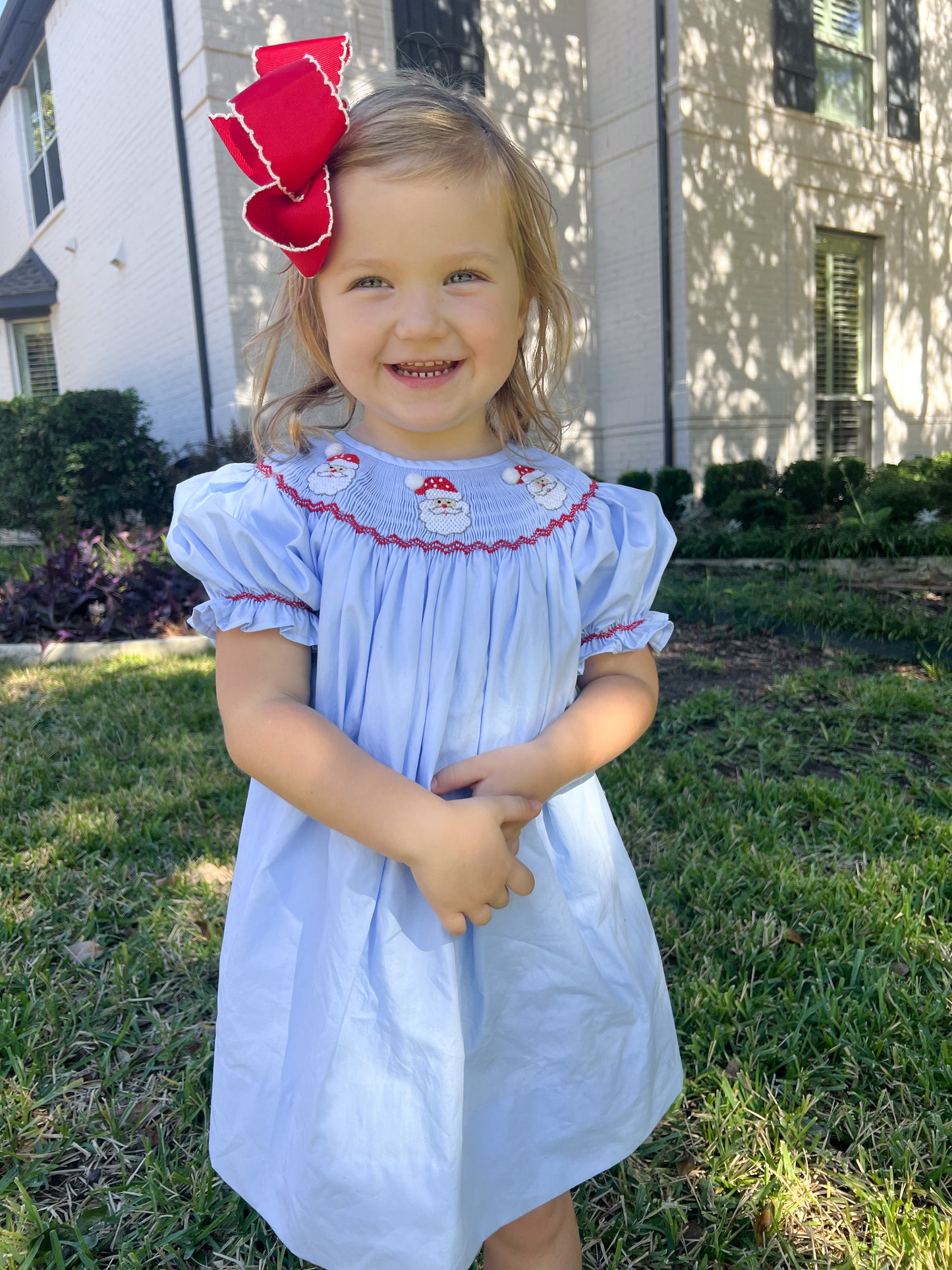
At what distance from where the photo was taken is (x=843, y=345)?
36.3 ft

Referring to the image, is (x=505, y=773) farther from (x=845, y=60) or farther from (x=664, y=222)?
(x=845, y=60)

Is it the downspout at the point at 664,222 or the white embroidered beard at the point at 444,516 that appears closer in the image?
the white embroidered beard at the point at 444,516

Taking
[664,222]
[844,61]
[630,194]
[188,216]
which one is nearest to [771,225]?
[664,222]

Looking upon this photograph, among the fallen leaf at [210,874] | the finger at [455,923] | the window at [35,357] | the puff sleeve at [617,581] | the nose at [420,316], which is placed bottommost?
the fallen leaf at [210,874]

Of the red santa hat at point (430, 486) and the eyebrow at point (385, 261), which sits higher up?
the eyebrow at point (385, 261)

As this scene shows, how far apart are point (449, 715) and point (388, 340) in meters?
0.49

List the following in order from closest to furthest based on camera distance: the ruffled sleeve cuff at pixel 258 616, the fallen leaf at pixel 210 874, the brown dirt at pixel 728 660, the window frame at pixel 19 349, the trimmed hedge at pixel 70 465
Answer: the ruffled sleeve cuff at pixel 258 616
the fallen leaf at pixel 210 874
the brown dirt at pixel 728 660
the trimmed hedge at pixel 70 465
the window frame at pixel 19 349

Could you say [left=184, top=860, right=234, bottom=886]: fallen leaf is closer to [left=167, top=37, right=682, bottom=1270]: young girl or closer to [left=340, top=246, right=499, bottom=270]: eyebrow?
[left=167, top=37, right=682, bottom=1270]: young girl

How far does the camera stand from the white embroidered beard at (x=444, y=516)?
121cm

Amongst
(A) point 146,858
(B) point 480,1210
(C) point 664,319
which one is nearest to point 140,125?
(C) point 664,319

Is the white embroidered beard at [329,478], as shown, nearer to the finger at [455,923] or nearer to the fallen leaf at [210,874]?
the finger at [455,923]

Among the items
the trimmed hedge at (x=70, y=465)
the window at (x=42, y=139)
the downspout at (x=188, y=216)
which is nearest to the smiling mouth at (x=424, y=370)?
the trimmed hedge at (x=70, y=465)

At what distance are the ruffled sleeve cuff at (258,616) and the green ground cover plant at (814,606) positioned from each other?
415 cm

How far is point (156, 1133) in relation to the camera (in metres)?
1.67
